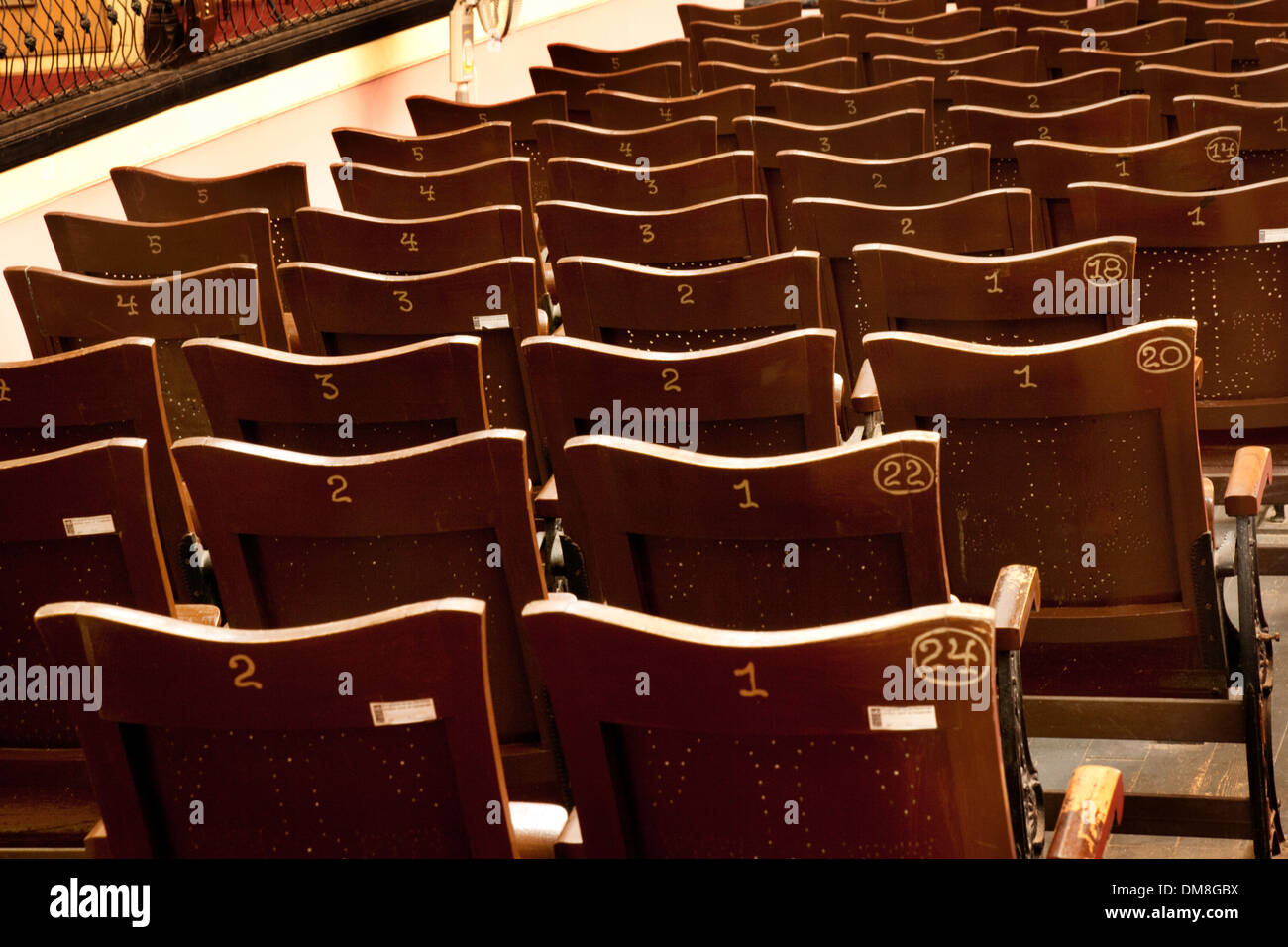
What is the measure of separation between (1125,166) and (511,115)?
2540 millimetres

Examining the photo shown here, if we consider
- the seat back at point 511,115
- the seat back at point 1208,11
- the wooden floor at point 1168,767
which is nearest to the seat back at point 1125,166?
the wooden floor at point 1168,767

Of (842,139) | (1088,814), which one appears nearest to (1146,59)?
(842,139)

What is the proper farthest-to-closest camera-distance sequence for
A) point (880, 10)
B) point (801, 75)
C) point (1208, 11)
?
point (880, 10), point (1208, 11), point (801, 75)

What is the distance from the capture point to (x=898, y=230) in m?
3.05

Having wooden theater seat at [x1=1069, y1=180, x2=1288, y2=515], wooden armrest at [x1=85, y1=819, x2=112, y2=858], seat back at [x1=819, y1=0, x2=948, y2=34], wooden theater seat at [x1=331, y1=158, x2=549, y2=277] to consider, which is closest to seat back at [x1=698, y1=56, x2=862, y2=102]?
seat back at [x1=819, y1=0, x2=948, y2=34]

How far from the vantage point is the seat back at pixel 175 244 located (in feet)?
11.6

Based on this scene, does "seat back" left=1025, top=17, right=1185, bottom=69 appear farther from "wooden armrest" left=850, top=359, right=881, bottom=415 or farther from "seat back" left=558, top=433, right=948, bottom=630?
"seat back" left=558, top=433, right=948, bottom=630

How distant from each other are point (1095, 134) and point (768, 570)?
8.94 ft

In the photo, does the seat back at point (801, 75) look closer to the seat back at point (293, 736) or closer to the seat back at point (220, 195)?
the seat back at point (220, 195)

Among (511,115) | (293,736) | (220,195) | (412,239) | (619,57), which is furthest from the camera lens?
(619,57)

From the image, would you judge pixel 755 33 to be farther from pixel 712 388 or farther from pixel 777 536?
pixel 777 536

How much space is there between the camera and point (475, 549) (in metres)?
1.81

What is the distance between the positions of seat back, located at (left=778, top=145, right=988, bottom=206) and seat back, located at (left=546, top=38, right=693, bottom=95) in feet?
9.56
